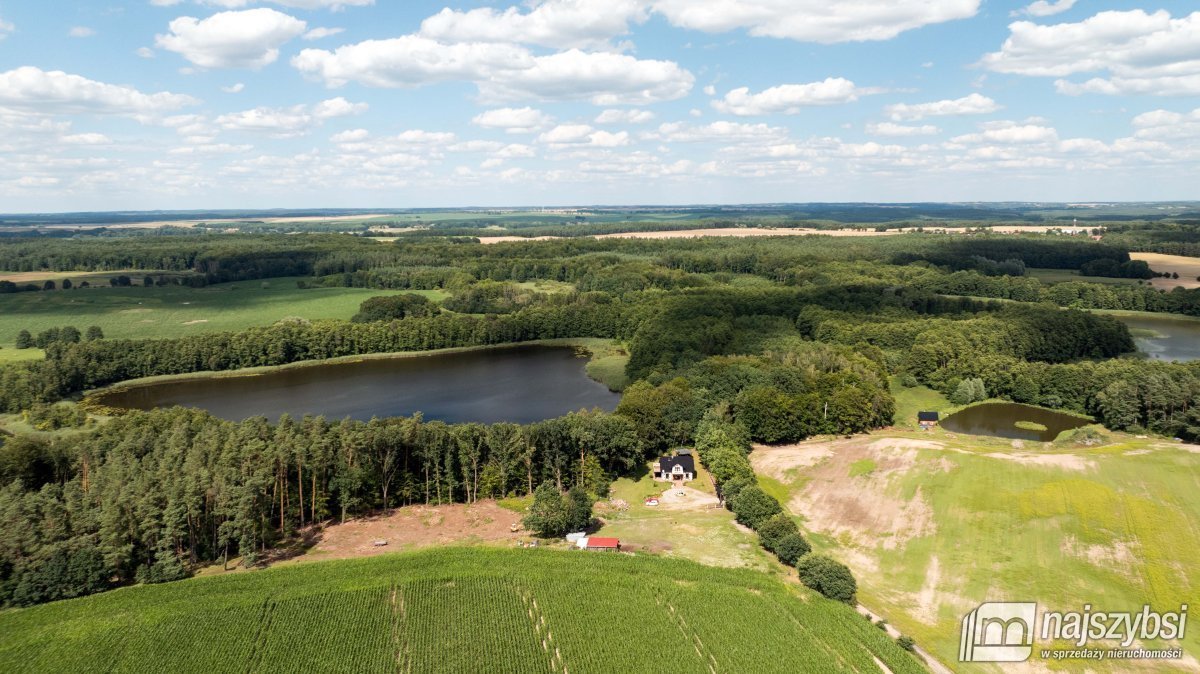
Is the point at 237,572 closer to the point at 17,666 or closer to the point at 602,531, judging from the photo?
the point at 17,666

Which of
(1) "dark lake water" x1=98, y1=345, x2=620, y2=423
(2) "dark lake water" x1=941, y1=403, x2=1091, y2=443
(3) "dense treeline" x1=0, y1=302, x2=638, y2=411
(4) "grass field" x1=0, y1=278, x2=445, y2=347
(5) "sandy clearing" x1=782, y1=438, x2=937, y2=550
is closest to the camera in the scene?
(5) "sandy clearing" x1=782, y1=438, x2=937, y2=550

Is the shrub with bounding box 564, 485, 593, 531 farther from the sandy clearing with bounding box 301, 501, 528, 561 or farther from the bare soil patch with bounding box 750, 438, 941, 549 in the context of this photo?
the bare soil patch with bounding box 750, 438, 941, 549

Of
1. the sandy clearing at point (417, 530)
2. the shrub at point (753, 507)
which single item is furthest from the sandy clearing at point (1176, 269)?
the sandy clearing at point (417, 530)

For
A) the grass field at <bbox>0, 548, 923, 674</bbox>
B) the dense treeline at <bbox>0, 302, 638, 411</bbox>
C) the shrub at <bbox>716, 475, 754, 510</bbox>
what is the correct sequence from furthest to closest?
the dense treeline at <bbox>0, 302, 638, 411</bbox>, the shrub at <bbox>716, 475, 754, 510</bbox>, the grass field at <bbox>0, 548, 923, 674</bbox>

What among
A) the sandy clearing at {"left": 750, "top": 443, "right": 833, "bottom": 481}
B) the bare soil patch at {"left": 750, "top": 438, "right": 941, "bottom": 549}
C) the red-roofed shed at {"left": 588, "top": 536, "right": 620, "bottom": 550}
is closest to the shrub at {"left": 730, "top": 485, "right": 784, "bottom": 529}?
the bare soil patch at {"left": 750, "top": 438, "right": 941, "bottom": 549}

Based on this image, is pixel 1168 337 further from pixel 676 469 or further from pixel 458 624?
pixel 458 624

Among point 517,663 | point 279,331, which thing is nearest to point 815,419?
point 517,663

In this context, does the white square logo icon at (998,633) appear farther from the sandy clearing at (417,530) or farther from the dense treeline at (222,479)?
the sandy clearing at (417,530)
